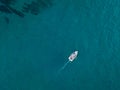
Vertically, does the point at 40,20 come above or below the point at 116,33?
above

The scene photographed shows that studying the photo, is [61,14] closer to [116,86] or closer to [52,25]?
[52,25]

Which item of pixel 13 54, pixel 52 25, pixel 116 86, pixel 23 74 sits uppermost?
pixel 52 25

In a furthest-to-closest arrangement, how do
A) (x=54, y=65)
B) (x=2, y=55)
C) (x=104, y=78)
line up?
(x=104, y=78)
(x=54, y=65)
(x=2, y=55)

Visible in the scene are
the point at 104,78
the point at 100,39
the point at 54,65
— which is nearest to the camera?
the point at 54,65

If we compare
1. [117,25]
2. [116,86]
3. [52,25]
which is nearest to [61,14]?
[52,25]

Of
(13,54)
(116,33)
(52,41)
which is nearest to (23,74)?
(13,54)

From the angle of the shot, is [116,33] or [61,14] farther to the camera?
[116,33]

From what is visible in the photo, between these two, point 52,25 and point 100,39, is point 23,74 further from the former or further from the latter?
point 100,39
